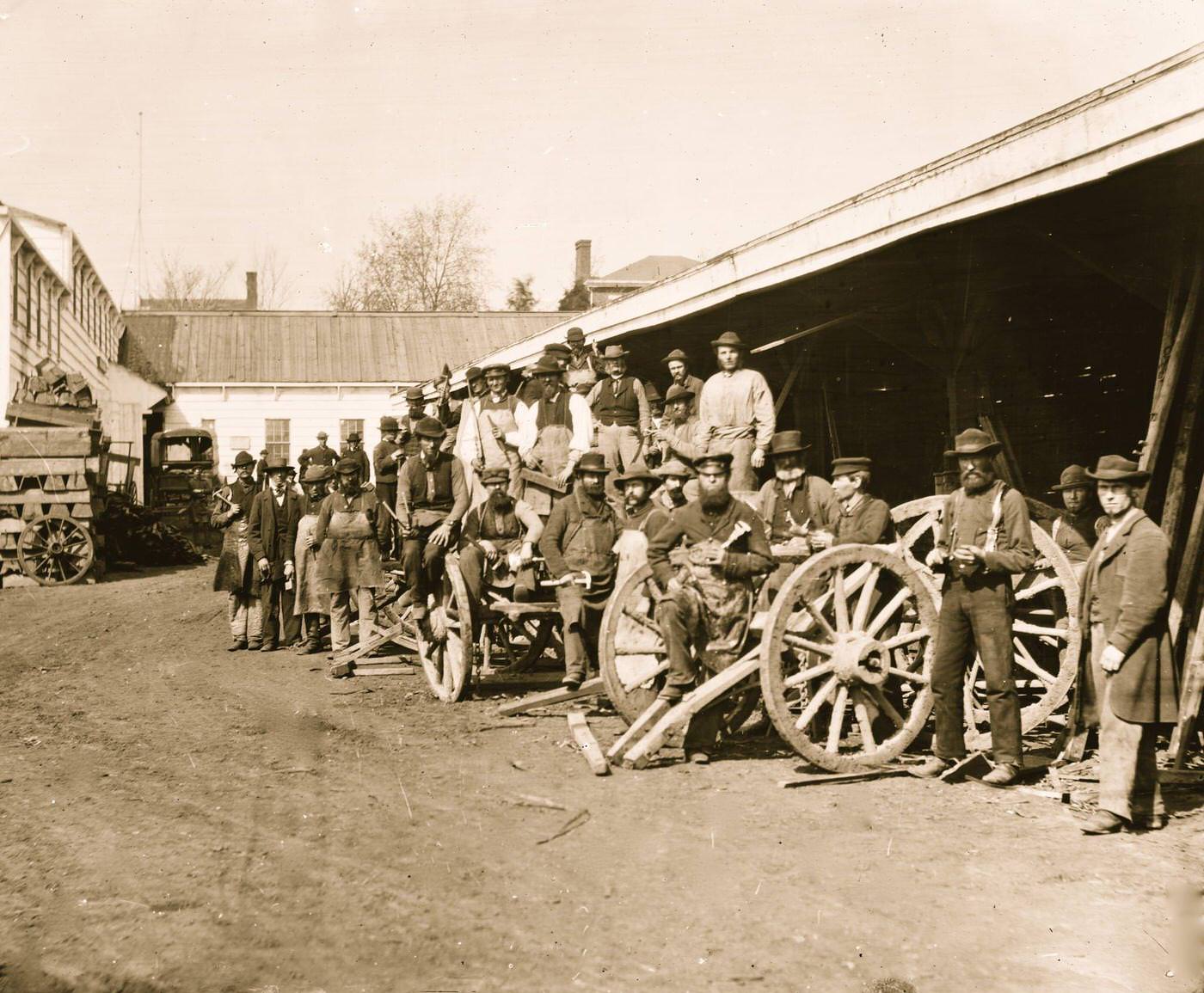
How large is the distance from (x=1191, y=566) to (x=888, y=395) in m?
6.60

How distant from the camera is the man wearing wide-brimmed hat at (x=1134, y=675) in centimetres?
575

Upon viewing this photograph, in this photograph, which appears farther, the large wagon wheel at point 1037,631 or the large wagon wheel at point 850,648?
the large wagon wheel at point 1037,631

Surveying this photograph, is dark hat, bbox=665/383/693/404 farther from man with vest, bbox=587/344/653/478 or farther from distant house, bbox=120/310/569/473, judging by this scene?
distant house, bbox=120/310/569/473

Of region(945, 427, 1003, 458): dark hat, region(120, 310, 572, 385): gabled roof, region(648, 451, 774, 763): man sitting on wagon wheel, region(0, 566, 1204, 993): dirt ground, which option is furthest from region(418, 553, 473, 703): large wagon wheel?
region(120, 310, 572, 385): gabled roof

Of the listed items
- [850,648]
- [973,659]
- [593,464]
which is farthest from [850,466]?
[593,464]

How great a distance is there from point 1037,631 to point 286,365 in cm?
3504

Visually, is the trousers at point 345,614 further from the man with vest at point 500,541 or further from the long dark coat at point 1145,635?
the long dark coat at point 1145,635

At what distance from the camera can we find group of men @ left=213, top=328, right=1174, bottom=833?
19.6 feet

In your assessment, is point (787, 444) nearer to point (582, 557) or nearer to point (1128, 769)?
point (582, 557)

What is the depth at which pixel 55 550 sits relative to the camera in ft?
63.3

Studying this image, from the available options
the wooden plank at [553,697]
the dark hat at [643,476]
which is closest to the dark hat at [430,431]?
the dark hat at [643,476]

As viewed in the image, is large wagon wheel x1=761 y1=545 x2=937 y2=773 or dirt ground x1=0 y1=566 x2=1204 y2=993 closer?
dirt ground x1=0 y1=566 x2=1204 y2=993

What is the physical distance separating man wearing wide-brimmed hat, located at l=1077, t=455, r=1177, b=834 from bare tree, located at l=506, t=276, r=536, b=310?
53.9 meters

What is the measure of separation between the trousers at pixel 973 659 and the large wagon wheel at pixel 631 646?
126 cm
